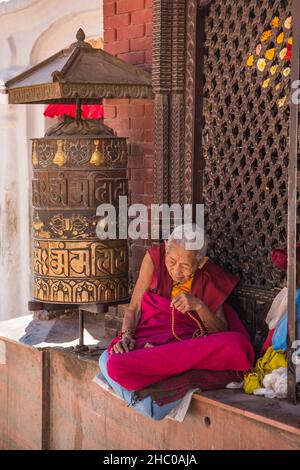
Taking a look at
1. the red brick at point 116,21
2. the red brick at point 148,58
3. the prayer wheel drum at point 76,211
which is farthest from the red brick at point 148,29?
the prayer wheel drum at point 76,211

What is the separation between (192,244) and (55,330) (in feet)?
5.86

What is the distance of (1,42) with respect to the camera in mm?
8625

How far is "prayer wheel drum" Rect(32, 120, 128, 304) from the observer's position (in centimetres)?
504

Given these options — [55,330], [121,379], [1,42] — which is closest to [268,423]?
[121,379]

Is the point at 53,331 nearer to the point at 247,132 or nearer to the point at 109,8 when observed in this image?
the point at 247,132

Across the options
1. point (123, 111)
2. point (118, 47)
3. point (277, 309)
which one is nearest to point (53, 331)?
point (123, 111)

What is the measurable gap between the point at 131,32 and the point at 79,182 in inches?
48.6

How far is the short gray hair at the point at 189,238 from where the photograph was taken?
14.9 feet

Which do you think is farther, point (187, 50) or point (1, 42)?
point (1, 42)

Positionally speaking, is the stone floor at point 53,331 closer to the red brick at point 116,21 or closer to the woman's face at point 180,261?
the woman's face at point 180,261

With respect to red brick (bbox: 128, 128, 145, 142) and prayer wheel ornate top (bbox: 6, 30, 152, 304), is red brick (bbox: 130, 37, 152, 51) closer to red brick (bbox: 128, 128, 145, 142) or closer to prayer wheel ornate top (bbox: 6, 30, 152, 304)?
prayer wheel ornate top (bbox: 6, 30, 152, 304)

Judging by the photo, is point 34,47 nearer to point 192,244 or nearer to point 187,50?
point 187,50

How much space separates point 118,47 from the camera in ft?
18.4

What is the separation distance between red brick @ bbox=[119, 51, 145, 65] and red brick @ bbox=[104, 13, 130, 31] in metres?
0.21
